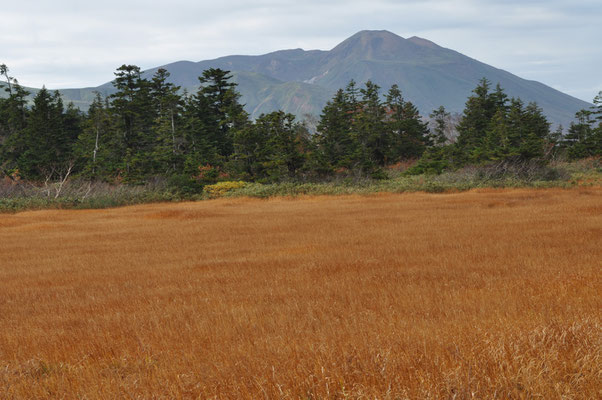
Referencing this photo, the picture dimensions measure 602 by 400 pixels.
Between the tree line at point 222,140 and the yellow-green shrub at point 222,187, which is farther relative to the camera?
the tree line at point 222,140

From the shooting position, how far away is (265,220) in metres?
26.0

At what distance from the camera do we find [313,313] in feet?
26.9

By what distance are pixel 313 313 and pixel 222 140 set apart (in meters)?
49.3

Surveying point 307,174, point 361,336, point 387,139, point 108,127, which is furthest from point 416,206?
point 108,127

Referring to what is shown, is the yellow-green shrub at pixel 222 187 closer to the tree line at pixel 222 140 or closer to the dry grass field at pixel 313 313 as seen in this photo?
the tree line at pixel 222 140

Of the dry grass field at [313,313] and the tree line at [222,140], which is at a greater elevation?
the tree line at [222,140]

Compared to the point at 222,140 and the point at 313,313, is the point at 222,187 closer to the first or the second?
the point at 222,140

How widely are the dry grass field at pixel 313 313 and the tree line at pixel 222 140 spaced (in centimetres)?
2678

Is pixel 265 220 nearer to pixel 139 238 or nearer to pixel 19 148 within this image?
pixel 139 238

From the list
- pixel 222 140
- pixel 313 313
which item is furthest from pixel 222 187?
pixel 313 313

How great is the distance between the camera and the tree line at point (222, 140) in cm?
4762

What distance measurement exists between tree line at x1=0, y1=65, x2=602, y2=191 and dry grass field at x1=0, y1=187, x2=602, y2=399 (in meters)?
26.8

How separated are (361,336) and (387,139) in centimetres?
5623

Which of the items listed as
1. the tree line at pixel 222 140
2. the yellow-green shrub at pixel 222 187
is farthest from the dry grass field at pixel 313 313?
the tree line at pixel 222 140
